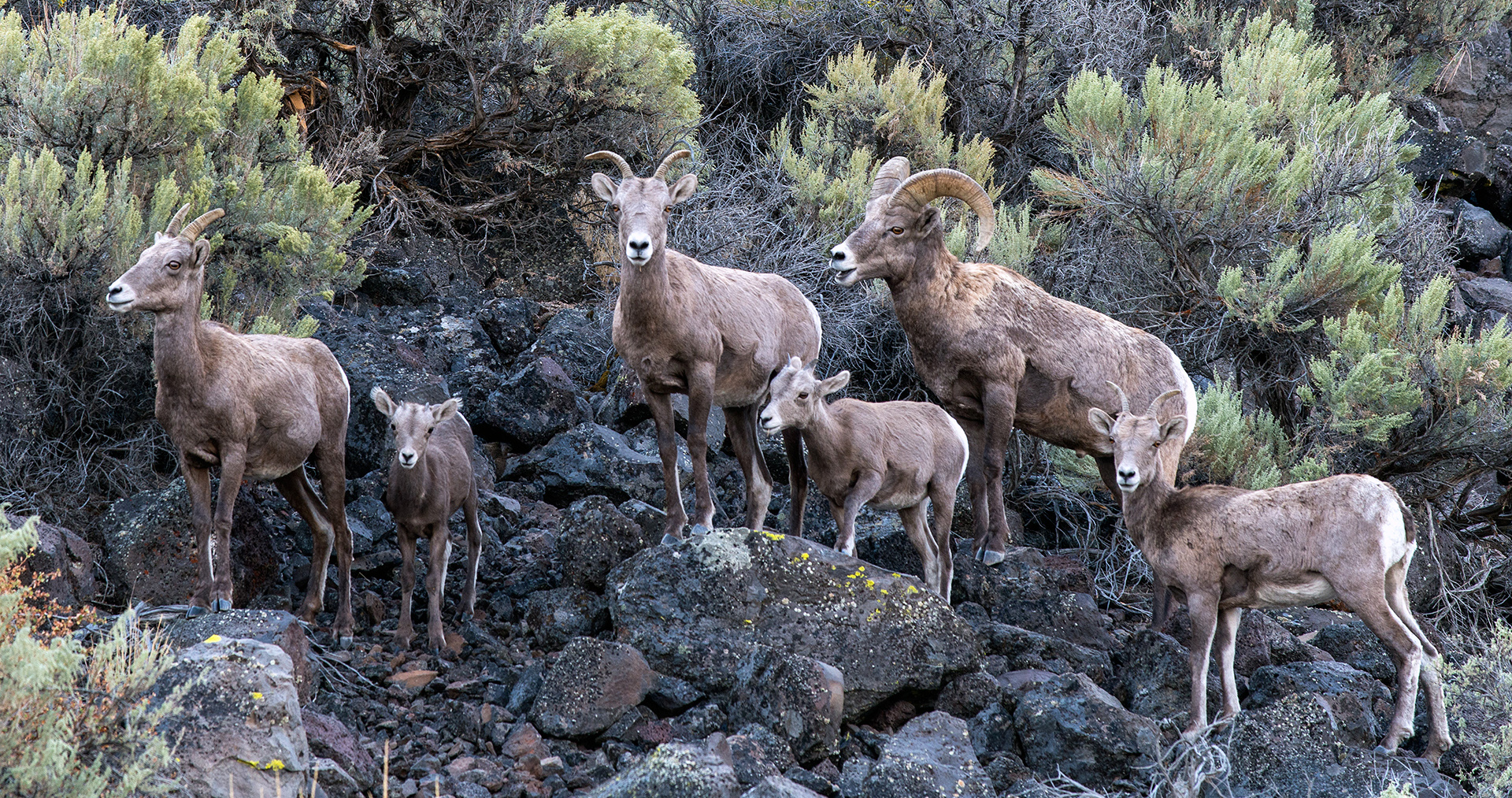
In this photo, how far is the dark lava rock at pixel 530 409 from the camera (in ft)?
34.3

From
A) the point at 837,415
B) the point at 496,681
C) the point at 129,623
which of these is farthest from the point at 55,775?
the point at 837,415

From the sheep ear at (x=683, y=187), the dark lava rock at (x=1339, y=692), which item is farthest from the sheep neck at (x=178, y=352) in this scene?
the dark lava rock at (x=1339, y=692)

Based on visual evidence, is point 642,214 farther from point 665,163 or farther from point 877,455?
point 877,455

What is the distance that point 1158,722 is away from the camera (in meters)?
6.78

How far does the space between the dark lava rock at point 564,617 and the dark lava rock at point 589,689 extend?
3.20 feet

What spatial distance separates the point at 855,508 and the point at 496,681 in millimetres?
2423

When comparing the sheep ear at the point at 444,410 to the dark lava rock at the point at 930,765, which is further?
the sheep ear at the point at 444,410

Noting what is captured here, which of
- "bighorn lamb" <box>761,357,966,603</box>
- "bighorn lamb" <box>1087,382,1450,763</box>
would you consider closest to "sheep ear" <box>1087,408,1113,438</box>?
"bighorn lamb" <box>1087,382,1450,763</box>

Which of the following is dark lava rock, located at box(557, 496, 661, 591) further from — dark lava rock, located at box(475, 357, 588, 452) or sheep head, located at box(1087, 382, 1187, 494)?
sheep head, located at box(1087, 382, 1187, 494)

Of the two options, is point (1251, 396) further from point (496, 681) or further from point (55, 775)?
point (55, 775)

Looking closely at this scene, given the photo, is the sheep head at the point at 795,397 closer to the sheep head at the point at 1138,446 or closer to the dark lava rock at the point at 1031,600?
the dark lava rock at the point at 1031,600

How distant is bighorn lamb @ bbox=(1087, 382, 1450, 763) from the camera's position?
259 inches

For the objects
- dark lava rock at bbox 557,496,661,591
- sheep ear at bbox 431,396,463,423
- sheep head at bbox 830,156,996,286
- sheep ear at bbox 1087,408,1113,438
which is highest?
sheep head at bbox 830,156,996,286

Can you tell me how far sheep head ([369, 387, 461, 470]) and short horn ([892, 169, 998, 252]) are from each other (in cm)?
330
